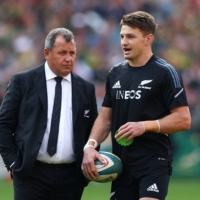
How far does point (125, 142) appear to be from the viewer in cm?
671

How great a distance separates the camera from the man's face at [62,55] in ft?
23.0

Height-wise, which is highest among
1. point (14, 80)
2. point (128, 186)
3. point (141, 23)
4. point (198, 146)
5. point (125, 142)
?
point (141, 23)

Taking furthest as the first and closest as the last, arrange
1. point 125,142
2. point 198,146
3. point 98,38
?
1. point 98,38
2. point 198,146
3. point 125,142

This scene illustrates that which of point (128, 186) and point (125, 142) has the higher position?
point (125, 142)

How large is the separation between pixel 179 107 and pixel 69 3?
11.1 m

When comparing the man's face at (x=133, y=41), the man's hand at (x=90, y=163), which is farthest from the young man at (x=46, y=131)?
the man's face at (x=133, y=41)

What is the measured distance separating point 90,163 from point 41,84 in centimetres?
100

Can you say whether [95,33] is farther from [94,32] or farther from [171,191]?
[171,191]

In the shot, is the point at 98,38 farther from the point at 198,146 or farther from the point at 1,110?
the point at 1,110

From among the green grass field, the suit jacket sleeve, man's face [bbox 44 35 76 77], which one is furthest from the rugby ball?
the green grass field

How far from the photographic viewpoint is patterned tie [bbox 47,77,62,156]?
6.95 metres

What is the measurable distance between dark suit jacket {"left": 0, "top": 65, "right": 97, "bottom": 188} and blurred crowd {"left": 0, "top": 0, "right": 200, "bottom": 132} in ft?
27.3

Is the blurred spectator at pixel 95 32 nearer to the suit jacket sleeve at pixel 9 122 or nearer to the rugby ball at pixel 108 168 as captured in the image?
the suit jacket sleeve at pixel 9 122

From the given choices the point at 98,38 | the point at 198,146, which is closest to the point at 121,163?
the point at 198,146
